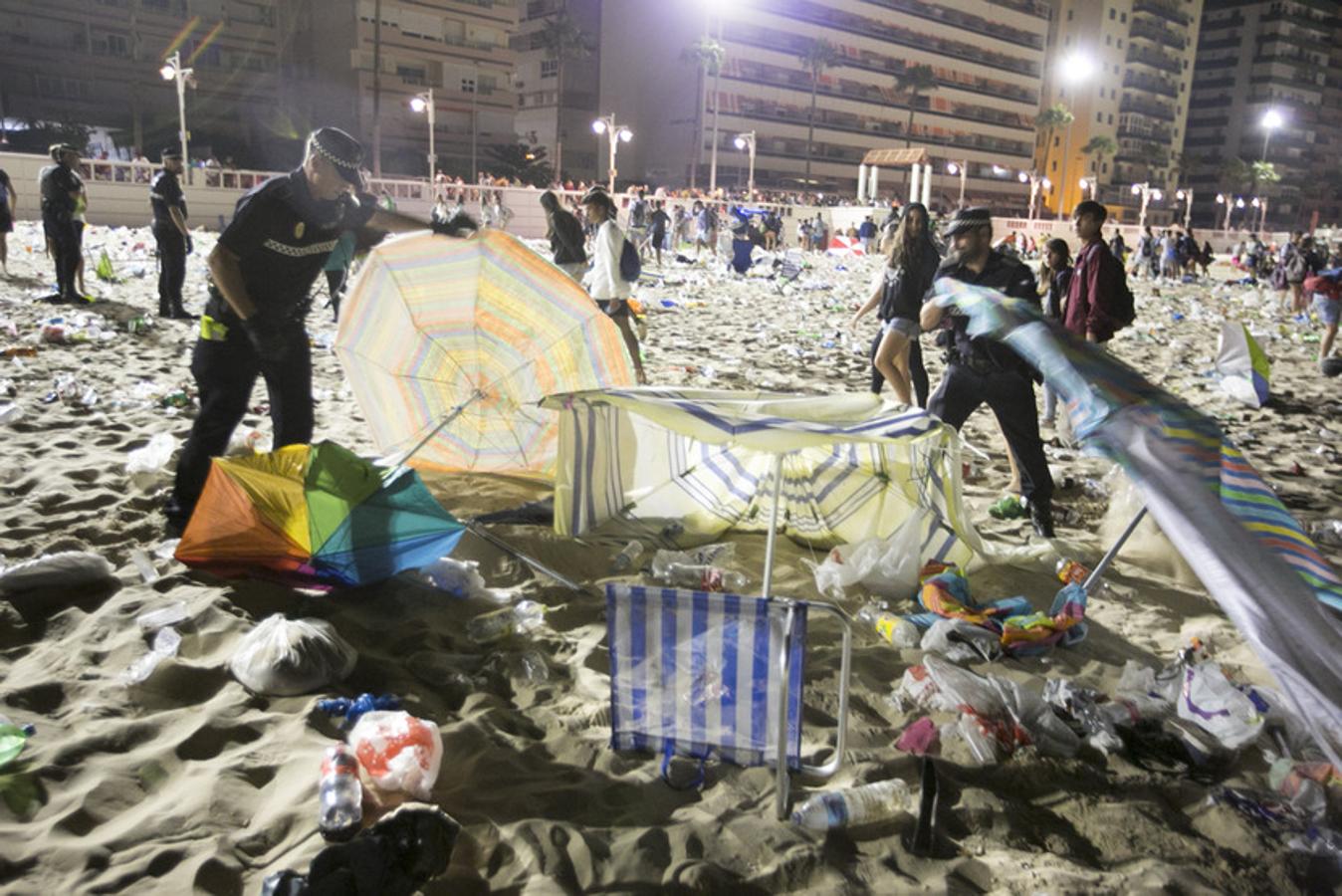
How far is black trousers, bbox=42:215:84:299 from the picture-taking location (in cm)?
904

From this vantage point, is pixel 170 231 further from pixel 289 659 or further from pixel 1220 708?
pixel 1220 708

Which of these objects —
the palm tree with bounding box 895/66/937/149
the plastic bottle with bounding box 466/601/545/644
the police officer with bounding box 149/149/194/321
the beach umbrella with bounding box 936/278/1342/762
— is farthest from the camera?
the palm tree with bounding box 895/66/937/149

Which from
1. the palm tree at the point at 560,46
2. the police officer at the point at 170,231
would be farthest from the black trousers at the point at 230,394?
the palm tree at the point at 560,46

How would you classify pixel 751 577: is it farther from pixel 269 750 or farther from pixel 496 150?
pixel 496 150

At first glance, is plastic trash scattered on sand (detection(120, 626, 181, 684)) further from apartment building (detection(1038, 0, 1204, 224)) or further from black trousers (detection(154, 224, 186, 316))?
apartment building (detection(1038, 0, 1204, 224))

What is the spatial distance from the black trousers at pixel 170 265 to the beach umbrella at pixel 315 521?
6809mm

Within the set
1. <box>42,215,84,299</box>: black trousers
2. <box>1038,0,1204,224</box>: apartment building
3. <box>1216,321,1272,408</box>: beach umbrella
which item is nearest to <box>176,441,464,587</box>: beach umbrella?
<box>1216,321,1272,408</box>: beach umbrella

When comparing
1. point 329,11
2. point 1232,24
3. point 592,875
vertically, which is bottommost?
point 592,875

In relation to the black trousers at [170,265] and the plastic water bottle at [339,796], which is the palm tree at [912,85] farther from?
the plastic water bottle at [339,796]

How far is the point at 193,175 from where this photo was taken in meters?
24.1

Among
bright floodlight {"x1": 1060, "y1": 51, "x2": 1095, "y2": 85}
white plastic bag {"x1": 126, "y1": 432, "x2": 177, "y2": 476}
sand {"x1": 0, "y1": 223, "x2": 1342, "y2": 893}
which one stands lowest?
sand {"x1": 0, "y1": 223, "x2": 1342, "y2": 893}

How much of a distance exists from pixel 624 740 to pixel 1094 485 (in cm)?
395

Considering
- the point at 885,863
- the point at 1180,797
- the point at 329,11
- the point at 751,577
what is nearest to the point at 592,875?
the point at 885,863

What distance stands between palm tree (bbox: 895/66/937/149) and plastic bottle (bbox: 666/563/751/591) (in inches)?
3047
